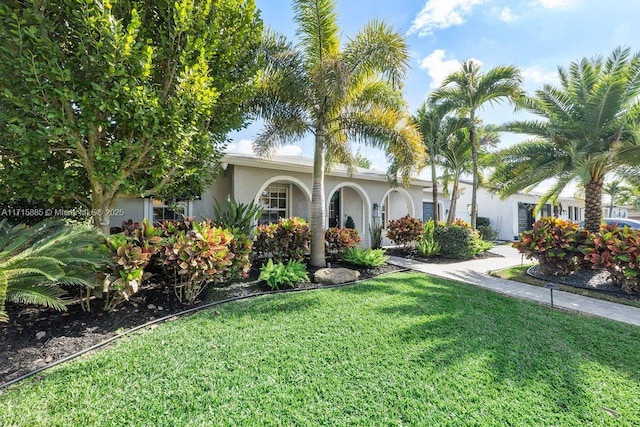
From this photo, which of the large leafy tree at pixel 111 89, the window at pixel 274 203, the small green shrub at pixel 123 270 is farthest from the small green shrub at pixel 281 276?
the window at pixel 274 203

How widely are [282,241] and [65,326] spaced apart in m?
4.85

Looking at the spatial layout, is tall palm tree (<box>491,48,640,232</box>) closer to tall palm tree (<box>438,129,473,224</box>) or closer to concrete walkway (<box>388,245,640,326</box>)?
concrete walkway (<box>388,245,640,326</box>)

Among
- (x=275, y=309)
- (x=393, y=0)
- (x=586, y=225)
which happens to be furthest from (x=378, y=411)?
(x=586, y=225)

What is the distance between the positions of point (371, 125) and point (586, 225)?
7981mm

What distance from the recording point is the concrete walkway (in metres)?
5.65

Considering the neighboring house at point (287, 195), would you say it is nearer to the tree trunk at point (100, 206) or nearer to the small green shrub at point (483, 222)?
the tree trunk at point (100, 206)

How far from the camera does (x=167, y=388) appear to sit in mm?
2914

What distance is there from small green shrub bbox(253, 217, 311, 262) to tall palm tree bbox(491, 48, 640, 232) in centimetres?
828

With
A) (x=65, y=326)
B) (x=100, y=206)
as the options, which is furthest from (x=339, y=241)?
(x=65, y=326)

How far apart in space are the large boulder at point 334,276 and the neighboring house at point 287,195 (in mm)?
4260

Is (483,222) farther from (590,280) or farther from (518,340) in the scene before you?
(518,340)

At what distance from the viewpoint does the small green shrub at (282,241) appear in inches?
316

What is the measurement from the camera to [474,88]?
491 inches

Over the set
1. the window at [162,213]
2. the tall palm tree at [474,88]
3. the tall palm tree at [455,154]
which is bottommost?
the window at [162,213]
